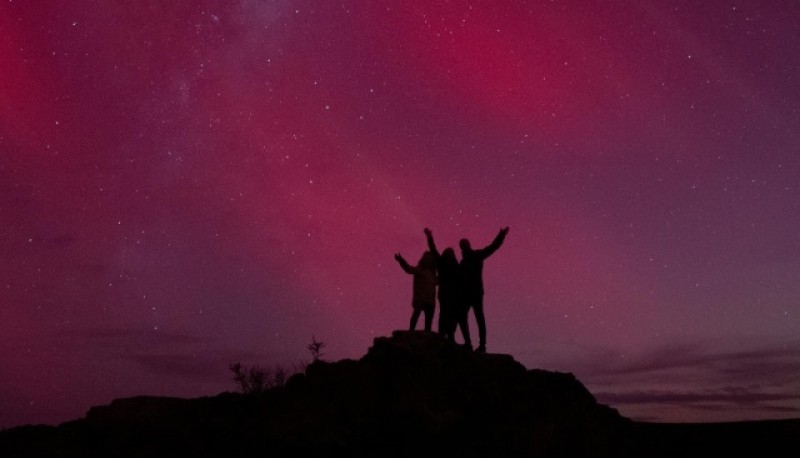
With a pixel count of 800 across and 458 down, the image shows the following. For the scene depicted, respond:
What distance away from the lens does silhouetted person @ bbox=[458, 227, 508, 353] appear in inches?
510

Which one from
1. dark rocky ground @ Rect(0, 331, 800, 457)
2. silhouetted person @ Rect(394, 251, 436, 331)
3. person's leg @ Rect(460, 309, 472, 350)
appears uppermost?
silhouetted person @ Rect(394, 251, 436, 331)

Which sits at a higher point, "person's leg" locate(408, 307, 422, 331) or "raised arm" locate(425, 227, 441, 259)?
"raised arm" locate(425, 227, 441, 259)

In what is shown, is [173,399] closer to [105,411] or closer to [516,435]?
[105,411]

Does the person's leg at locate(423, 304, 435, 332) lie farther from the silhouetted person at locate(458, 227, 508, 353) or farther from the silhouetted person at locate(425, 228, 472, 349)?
the silhouetted person at locate(458, 227, 508, 353)

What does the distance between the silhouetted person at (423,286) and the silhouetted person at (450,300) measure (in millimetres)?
181

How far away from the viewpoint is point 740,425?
1173cm

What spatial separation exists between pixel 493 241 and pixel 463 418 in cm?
344

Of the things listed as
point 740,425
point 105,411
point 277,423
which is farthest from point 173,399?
point 740,425

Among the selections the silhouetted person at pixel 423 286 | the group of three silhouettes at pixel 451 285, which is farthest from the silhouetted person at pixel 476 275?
the silhouetted person at pixel 423 286

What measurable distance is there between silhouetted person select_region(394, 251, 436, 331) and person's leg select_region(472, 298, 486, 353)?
0.90 metres

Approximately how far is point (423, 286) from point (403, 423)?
3.12 metres

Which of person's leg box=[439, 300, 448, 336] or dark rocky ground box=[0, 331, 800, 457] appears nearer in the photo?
dark rocky ground box=[0, 331, 800, 457]

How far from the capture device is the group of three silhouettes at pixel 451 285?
13.0 m

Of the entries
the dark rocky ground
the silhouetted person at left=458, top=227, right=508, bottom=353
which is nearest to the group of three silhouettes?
the silhouetted person at left=458, top=227, right=508, bottom=353
